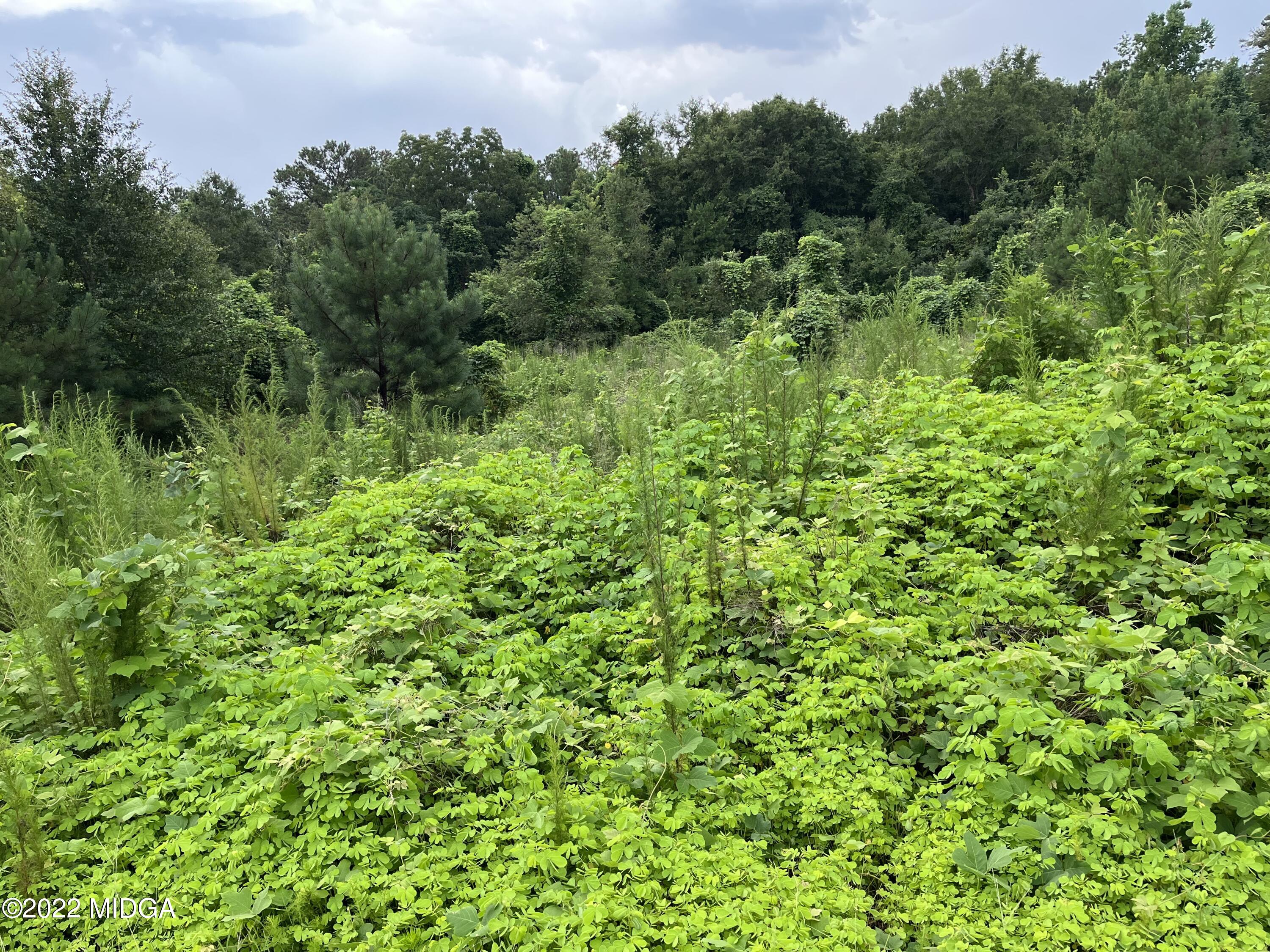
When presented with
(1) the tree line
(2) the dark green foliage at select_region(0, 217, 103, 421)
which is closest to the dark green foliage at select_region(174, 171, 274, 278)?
(1) the tree line

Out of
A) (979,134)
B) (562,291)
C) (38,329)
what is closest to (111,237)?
(38,329)

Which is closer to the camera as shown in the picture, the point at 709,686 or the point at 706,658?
the point at 709,686

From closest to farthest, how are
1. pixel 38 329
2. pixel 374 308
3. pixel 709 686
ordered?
pixel 709 686
pixel 38 329
pixel 374 308

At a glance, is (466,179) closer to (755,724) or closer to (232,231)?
(232,231)

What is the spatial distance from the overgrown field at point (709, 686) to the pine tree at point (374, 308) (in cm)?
633

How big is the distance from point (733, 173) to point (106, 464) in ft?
99.7

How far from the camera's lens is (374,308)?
412 inches

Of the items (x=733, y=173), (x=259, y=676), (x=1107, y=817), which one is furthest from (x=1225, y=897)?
(x=733, y=173)

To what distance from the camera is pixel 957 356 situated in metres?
6.45

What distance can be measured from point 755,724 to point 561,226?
17771mm

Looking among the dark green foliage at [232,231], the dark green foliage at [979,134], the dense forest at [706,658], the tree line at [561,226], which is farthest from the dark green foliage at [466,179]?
the dense forest at [706,658]

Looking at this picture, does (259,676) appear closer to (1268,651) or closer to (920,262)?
(1268,651)

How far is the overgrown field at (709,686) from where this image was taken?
191cm

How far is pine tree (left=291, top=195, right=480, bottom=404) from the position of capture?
10.3 metres
